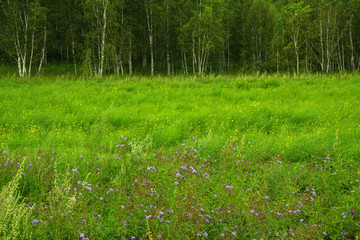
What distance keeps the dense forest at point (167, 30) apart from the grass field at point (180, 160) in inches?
467

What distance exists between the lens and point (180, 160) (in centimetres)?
502

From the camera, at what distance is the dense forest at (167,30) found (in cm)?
2467

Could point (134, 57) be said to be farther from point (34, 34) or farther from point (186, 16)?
point (34, 34)

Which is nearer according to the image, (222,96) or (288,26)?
(222,96)

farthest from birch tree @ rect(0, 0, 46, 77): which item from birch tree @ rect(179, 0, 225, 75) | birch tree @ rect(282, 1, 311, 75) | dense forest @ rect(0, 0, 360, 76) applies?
birch tree @ rect(282, 1, 311, 75)

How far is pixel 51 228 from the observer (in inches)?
120

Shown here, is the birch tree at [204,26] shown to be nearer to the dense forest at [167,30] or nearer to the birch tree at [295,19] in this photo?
the dense forest at [167,30]

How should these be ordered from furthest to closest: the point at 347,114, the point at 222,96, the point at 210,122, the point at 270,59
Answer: the point at 270,59, the point at 222,96, the point at 347,114, the point at 210,122

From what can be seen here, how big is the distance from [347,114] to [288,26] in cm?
2267

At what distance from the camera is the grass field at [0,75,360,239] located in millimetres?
3260

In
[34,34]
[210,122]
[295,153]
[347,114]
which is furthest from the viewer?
[34,34]

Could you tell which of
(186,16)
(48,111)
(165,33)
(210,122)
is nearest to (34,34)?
(165,33)

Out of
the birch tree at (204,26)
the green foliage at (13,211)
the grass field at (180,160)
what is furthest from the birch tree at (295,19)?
the green foliage at (13,211)

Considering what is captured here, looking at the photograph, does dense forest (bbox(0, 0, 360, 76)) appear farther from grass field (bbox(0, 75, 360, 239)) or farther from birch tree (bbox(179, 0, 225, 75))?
grass field (bbox(0, 75, 360, 239))
